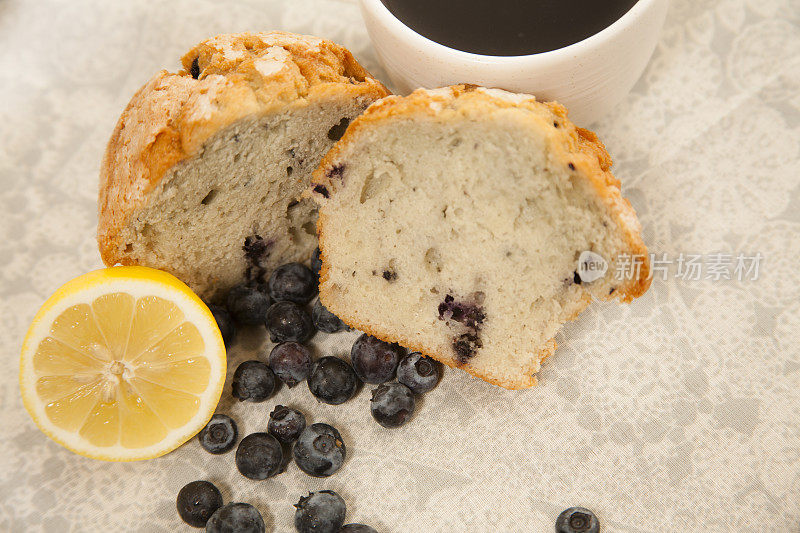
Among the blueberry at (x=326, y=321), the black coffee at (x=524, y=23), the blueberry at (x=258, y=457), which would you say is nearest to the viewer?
the black coffee at (x=524, y=23)

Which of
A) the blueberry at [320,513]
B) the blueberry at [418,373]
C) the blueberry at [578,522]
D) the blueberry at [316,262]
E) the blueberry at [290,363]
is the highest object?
the blueberry at [316,262]

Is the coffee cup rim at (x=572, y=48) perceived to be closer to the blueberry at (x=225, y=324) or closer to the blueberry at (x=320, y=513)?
the blueberry at (x=225, y=324)

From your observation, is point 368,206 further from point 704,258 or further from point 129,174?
point 704,258

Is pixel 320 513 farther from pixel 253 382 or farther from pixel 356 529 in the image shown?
pixel 253 382

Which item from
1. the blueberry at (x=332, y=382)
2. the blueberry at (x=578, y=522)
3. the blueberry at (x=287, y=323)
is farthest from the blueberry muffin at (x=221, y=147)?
the blueberry at (x=578, y=522)

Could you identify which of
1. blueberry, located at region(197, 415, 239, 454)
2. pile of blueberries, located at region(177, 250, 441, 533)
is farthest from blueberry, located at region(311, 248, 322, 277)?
blueberry, located at region(197, 415, 239, 454)

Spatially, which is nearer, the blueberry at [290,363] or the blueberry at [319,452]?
the blueberry at [319,452]

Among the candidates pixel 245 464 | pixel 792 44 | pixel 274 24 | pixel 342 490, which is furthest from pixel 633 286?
pixel 274 24
